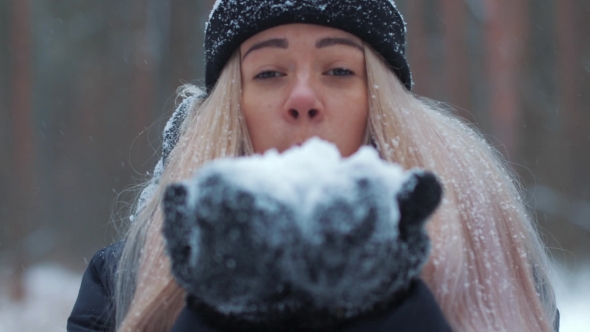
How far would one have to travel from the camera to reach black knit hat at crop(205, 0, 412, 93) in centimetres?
112

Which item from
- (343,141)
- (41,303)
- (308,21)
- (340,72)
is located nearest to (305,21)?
(308,21)

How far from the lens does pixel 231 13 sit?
1205 mm

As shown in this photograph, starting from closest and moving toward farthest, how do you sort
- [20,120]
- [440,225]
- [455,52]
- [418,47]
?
[440,225] → [418,47] → [455,52] → [20,120]

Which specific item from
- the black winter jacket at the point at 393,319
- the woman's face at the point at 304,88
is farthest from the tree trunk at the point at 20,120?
the black winter jacket at the point at 393,319

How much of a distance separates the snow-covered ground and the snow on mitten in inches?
194

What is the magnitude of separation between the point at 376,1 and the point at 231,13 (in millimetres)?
338

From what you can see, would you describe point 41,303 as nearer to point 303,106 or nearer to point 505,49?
point 303,106

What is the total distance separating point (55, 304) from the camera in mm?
5852

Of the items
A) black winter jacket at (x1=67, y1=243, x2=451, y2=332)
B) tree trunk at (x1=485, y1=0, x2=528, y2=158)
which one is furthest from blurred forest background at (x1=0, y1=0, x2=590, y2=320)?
black winter jacket at (x1=67, y1=243, x2=451, y2=332)

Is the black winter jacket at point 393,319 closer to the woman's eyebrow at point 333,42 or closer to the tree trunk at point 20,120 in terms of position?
the woman's eyebrow at point 333,42

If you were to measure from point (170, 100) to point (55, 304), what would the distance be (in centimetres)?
263

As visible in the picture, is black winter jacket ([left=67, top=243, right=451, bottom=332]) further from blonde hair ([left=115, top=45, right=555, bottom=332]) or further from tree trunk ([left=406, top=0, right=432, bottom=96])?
tree trunk ([left=406, top=0, right=432, bottom=96])

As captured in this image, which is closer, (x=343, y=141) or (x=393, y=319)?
(x=393, y=319)

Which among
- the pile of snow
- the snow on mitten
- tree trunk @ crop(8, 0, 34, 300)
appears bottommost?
the pile of snow
